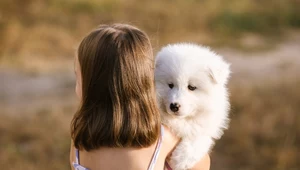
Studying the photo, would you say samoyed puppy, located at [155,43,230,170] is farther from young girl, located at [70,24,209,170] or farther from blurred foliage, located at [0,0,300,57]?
blurred foliage, located at [0,0,300,57]

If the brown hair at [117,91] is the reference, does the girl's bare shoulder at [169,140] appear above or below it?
below

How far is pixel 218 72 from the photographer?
2316 mm

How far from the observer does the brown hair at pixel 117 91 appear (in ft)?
7.00

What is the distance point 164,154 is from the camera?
227cm

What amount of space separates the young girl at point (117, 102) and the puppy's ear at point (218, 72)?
0.28m

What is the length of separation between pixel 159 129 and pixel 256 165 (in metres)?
3.61

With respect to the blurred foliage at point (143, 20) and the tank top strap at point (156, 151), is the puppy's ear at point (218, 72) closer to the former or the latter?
the tank top strap at point (156, 151)

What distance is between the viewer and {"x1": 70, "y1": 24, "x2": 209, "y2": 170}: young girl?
2135mm

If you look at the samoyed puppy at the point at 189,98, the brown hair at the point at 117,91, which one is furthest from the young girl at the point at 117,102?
the samoyed puppy at the point at 189,98

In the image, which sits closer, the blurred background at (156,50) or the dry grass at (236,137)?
the dry grass at (236,137)

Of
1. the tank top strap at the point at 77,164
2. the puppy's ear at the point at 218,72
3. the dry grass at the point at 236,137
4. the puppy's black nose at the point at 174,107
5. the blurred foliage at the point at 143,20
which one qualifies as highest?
the puppy's ear at the point at 218,72

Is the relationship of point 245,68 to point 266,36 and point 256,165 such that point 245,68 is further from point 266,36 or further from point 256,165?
point 256,165

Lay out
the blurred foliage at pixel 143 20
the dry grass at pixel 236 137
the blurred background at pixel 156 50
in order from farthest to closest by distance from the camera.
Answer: the blurred foliage at pixel 143 20 < the blurred background at pixel 156 50 < the dry grass at pixel 236 137

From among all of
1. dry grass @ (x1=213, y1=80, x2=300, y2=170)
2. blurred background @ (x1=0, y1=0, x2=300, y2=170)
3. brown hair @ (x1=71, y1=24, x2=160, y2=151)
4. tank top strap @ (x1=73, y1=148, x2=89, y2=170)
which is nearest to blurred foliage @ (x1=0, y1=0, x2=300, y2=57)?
blurred background @ (x1=0, y1=0, x2=300, y2=170)
